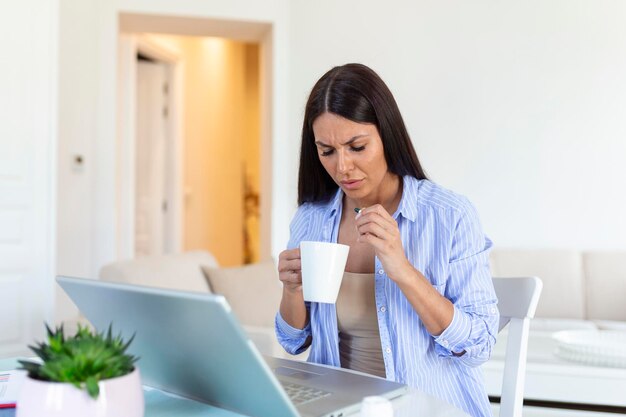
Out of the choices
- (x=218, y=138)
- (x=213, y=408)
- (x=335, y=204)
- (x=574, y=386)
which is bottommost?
(x=574, y=386)

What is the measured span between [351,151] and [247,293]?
1970 millimetres

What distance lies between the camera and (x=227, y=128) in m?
7.40

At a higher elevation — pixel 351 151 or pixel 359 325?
pixel 351 151

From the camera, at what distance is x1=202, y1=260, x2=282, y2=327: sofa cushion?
3.13m

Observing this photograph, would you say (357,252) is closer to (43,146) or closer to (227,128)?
(43,146)

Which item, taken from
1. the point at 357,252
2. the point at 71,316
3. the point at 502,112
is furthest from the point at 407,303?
the point at 71,316

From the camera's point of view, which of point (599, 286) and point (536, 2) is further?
point (536, 2)

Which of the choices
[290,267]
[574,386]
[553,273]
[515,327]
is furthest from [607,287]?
[290,267]

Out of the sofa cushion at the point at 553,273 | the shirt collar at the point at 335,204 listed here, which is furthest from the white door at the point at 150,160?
the shirt collar at the point at 335,204

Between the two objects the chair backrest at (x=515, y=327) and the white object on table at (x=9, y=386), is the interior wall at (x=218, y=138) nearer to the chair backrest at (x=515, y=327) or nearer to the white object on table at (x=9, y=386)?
the chair backrest at (x=515, y=327)

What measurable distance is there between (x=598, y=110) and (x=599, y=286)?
1055 mm

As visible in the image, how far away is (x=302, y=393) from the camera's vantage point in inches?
35.2

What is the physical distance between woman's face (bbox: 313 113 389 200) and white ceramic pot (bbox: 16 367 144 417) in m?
0.72

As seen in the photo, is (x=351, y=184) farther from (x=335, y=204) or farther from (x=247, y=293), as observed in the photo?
(x=247, y=293)
